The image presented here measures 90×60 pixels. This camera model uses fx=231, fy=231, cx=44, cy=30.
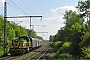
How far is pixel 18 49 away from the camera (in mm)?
42875

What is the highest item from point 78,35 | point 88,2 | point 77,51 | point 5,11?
point 88,2

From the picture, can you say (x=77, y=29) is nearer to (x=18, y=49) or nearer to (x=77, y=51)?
(x=77, y=51)

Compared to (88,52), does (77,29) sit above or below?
above

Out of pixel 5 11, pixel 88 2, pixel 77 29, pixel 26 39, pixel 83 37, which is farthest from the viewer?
pixel 88 2

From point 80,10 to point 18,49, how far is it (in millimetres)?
28452

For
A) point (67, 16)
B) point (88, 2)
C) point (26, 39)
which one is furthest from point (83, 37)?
point (67, 16)

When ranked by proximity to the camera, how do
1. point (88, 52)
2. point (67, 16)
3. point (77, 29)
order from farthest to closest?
1. point (67, 16)
2. point (77, 29)
3. point (88, 52)

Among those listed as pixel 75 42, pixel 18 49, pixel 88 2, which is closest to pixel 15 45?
pixel 18 49

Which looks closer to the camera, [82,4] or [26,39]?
[26,39]

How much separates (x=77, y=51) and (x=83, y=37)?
269cm

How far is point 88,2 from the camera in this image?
2424 inches

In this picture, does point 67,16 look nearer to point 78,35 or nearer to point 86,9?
point 86,9

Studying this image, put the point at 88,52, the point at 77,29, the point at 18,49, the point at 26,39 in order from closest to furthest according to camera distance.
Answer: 1. the point at 88,52
2. the point at 77,29
3. the point at 18,49
4. the point at 26,39

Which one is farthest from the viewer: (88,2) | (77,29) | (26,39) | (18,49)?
(88,2)
